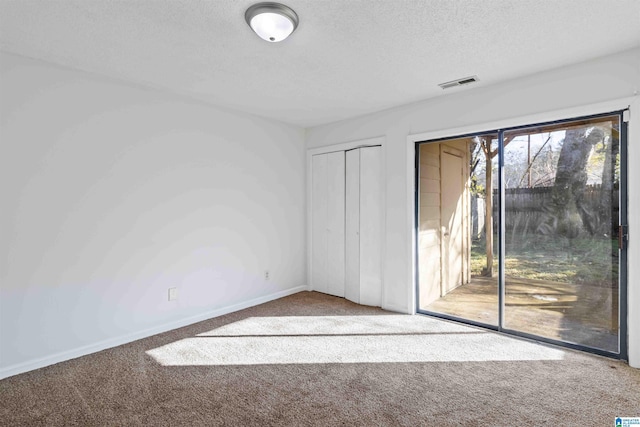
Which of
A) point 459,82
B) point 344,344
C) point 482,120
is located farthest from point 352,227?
point 459,82

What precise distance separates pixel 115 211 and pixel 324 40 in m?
2.40

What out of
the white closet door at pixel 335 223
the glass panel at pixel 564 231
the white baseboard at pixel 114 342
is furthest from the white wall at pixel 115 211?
the glass panel at pixel 564 231

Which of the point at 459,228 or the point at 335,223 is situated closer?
the point at 459,228

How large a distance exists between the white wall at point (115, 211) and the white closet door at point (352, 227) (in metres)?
1.09

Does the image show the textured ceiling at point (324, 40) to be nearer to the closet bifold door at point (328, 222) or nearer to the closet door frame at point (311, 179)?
the closet door frame at point (311, 179)

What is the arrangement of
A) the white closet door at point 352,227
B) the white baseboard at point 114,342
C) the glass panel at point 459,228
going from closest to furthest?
the white baseboard at point 114,342, the glass panel at point 459,228, the white closet door at point 352,227

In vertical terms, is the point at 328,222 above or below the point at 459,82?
below

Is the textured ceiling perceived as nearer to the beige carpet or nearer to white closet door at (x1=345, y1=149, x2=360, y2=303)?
white closet door at (x1=345, y1=149, x2=360, y2=303)

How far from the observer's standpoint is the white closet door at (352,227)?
446 cm

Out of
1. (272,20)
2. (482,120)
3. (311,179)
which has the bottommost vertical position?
(311,179)

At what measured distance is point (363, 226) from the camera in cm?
441

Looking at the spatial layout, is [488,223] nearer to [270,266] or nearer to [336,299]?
[336,299]

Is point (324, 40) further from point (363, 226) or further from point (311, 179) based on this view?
point (311, 179)

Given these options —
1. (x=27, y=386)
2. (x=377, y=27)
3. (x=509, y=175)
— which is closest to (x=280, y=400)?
(x=27, y=386)
